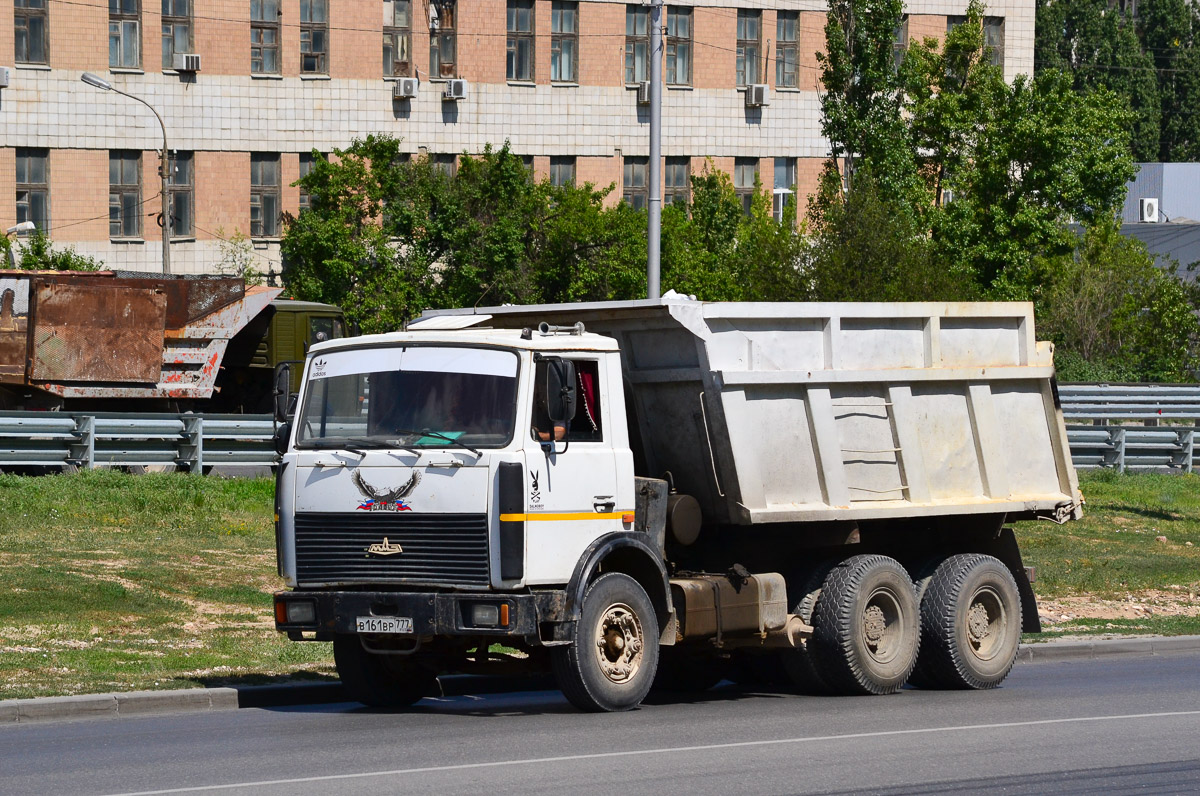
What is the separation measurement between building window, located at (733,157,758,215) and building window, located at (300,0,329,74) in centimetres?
1363

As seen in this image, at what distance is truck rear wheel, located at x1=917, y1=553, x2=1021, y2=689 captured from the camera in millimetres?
13367

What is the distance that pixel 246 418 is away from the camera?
28.8 metres

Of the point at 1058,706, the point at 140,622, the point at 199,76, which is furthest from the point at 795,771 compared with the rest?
the point at 199,76

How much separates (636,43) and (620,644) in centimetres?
4431

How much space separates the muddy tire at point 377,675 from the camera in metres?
12.0

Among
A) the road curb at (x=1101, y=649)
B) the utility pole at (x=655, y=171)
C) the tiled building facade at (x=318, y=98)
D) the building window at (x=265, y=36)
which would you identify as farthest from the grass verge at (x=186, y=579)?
the building window at (x=265, y=36)

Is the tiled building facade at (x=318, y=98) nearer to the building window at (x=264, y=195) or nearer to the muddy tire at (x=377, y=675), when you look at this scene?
the building window at (x=264, y=195)

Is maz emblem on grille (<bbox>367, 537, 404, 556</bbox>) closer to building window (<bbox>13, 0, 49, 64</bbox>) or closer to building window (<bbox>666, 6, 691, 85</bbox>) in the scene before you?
building window (<bbox>13, 0, 49, 64</bbox>)

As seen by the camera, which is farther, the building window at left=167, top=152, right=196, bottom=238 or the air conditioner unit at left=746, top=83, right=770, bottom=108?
the air conditioner unit at left=746, top=83, right=770, bottom=108

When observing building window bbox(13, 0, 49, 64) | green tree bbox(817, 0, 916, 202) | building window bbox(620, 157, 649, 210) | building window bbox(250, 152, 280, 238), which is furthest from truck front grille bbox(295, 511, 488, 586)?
building window bbox(620, 157, 649, 210)

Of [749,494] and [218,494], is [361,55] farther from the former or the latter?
[749,494]

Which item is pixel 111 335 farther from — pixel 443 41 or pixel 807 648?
pixel 443 41

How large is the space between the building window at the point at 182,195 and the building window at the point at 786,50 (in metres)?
19.0

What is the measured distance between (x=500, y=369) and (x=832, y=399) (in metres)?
2.88
